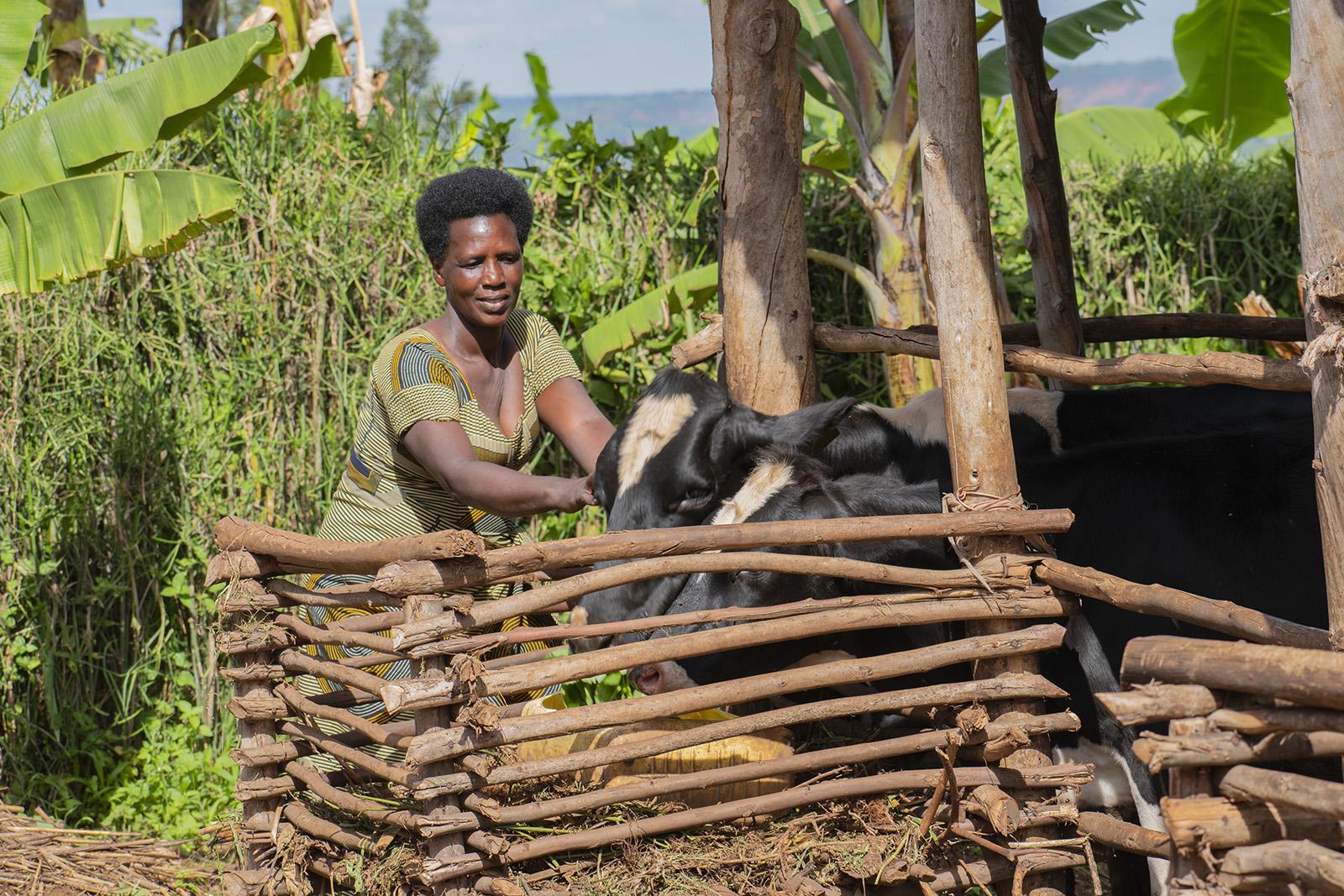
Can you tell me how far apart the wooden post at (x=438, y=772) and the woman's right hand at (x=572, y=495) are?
63cm

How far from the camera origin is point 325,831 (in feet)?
9.61

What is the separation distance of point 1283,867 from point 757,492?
1564 mm

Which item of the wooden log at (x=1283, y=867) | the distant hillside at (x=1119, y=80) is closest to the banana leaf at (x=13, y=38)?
the wooden log at (x=1283, y=867)

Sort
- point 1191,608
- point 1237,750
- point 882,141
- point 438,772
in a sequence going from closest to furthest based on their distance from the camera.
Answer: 1. point 1237,750
2. point 1191,608
3. point 438,772
4. point 882,141

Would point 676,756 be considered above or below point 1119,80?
below

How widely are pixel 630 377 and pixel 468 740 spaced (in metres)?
3.31

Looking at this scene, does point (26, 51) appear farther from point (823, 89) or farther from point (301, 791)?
point (823, 89)

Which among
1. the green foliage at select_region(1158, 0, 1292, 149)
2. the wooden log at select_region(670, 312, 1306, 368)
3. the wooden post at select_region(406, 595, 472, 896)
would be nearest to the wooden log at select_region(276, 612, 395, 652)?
the wooden post at select_region(406, 595, 472, 896)

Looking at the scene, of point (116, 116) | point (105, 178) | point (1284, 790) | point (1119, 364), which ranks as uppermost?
point (116, 116)

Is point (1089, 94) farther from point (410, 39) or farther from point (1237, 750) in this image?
point (1237, 750)

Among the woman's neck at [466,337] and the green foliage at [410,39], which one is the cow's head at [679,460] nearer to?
the woman's neck at [466,337]

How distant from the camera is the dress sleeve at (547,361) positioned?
368 centimetres

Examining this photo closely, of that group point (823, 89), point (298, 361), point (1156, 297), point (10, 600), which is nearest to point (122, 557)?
point (10, 600)

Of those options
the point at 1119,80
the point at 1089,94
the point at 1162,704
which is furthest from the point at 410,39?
the point at 1119,80
